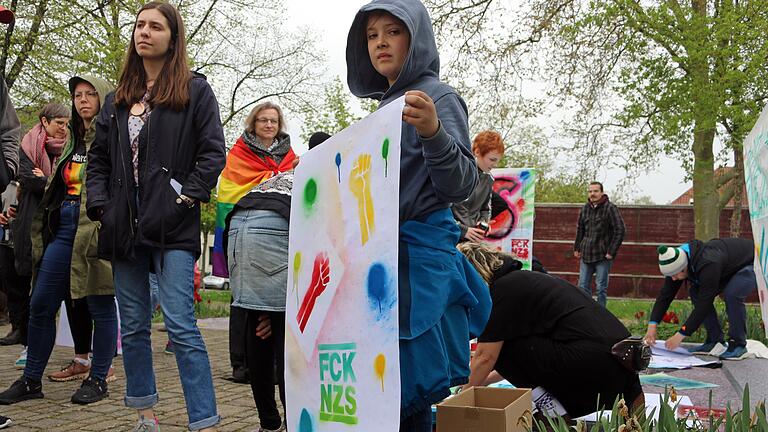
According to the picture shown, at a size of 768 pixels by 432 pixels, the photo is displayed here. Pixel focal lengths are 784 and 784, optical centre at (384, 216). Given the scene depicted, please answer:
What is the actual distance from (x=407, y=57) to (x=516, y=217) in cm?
695

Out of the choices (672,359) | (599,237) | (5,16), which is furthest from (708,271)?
(5,16)

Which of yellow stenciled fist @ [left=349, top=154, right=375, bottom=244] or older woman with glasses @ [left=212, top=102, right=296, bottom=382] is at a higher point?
older woman with glasses @ [left=212, top=102, right=296, bottom=382]

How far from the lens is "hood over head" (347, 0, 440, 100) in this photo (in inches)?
97.2

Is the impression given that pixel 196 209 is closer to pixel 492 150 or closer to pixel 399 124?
pixel 399 124

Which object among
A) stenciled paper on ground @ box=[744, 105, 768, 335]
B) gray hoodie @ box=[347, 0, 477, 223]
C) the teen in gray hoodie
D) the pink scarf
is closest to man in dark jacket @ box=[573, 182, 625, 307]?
stenciled paper on ground @ box=[744, 105, 768, 335]

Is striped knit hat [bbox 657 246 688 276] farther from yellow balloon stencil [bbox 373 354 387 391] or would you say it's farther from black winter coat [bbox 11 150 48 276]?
yellow balloon stencil [bbox 373 354 387 391]

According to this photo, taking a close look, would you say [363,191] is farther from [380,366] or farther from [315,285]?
[380,366]

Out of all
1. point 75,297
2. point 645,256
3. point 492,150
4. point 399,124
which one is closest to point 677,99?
point 492,150

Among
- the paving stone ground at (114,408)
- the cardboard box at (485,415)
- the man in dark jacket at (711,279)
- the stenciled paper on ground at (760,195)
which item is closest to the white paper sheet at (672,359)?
the man in dark jacket at (711,279)

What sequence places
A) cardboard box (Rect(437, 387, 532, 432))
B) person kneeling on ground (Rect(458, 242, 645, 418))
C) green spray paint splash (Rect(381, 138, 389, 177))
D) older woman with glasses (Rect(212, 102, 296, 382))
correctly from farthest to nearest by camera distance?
older woman with glasses (Rect(212, 102, 296, 382))
person kneeling on ground (Rect(458, 242, 645, 418))
cardboard box (Rect(437, 387, 532, 432))
green spray paint splash (Rect(381, 138, 389, 177))

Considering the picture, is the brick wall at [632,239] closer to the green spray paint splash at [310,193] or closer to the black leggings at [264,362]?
the black leggings at [264,362]

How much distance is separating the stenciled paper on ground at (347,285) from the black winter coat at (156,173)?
95 centimetres

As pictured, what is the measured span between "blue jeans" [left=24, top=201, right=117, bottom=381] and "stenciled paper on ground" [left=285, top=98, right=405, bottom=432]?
7.89 ft

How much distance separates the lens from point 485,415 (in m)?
2.80
